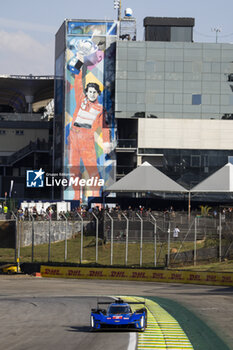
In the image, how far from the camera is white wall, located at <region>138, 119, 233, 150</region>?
10538 cm

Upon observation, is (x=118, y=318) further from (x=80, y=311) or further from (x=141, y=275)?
(x=141, y=275)

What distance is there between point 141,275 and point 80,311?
20492mm

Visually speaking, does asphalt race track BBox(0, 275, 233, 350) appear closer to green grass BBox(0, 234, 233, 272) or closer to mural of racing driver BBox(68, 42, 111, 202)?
green grass BBox(0, 234, 233, 272)

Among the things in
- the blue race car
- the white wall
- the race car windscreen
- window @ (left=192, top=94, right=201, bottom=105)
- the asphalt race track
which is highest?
window @ (left=192, top=94, right=201, bottom=105)

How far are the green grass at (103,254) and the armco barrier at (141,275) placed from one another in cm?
167

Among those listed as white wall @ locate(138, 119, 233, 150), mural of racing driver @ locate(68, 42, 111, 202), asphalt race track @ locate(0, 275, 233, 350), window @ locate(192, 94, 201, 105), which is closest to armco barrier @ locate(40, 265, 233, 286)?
asphalt race track @ locate(0, 275, 233, 350)

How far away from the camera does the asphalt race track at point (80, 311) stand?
25.7 m

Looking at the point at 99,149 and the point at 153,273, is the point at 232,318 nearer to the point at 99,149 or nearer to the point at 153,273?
the point at 153,273

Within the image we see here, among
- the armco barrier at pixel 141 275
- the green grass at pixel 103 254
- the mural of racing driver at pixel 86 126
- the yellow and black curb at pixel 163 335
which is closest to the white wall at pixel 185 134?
the mural of racing driver at pixel 86 126

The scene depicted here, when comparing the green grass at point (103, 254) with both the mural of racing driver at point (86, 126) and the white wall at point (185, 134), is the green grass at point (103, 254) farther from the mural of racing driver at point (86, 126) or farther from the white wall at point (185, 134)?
the white wall at point (185, 134)

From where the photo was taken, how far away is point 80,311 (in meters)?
36.0

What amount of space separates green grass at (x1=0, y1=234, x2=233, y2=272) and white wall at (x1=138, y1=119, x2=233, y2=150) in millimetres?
37502

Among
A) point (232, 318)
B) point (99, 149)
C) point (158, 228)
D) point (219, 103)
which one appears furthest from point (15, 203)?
point (232, 318)

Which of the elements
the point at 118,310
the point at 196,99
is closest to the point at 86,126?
the point at 196,99
